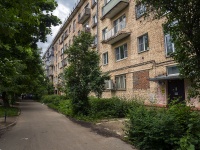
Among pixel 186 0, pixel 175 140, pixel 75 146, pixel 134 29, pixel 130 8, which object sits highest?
pixel 130 8

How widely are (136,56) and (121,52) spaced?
2.97 metres

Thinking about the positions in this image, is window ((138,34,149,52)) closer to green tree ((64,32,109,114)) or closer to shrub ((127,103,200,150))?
green tree ((64,32,109,114))

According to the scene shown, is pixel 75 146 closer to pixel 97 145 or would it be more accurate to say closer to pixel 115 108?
pixel 97 145

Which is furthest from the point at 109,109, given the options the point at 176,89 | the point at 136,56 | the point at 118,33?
the point at 118,33

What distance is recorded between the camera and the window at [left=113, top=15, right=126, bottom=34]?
21291 mm

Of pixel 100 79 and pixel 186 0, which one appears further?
pixel 100 79

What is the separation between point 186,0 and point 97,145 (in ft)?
16.9

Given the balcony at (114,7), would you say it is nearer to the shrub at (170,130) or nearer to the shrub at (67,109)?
the shrub at (67,109)

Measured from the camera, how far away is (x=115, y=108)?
14.4m

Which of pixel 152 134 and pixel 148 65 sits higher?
pixel 148 65

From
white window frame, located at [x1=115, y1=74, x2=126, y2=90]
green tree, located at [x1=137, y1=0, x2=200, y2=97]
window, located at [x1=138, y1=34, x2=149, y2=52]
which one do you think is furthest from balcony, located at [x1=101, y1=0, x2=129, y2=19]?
green tree, located at [x1=137, y1=0, x2=200, y2=97]

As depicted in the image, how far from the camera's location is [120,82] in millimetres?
21484

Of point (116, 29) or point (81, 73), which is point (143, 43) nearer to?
point (116, 29)

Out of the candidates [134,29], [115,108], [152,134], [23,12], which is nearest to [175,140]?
[152,134]
